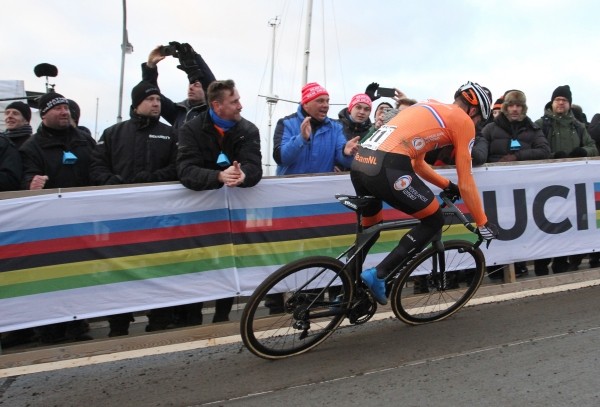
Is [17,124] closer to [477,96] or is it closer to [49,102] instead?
[49,102]

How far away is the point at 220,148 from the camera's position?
170 inches

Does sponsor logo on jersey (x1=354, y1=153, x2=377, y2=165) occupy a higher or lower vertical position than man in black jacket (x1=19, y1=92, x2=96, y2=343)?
lower

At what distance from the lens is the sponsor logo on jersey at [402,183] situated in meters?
3.60

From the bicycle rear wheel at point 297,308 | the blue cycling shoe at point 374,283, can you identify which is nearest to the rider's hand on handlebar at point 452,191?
the blue cycling shoe at point 374,283

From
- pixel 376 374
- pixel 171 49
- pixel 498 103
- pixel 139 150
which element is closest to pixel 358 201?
pixel 376 374

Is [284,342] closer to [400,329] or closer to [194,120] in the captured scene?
[400,329]

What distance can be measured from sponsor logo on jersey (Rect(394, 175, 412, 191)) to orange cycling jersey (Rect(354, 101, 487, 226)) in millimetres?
172

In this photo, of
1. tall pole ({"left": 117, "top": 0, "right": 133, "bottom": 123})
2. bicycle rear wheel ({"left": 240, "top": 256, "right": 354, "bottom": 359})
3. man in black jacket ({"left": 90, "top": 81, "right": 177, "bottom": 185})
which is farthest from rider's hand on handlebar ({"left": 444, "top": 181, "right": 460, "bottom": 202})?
tall pole ({"left": 117, "top": 0, "right": 133, "bottom": 123})

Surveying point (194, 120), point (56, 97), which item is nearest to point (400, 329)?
point (194, 120)

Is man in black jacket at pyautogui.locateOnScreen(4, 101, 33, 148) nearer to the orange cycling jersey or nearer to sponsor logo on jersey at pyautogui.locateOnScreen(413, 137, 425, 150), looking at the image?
the orange cycling jersey

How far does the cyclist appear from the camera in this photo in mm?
3627

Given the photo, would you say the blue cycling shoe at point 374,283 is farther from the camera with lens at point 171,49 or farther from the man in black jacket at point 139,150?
the camera with lens at point 171,49

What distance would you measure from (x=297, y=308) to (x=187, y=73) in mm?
2985

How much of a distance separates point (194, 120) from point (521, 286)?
3.66 m
